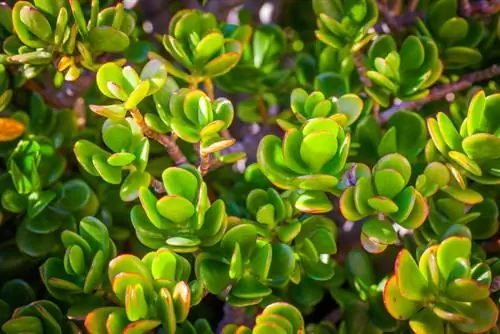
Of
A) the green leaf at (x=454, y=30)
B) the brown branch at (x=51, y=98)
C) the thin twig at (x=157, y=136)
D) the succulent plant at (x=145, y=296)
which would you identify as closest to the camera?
the succulent plant at (x=145, y=296)

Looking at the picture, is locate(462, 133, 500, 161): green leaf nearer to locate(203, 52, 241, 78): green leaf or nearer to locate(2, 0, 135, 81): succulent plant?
locate(203, 52, 241, 78): green leaf

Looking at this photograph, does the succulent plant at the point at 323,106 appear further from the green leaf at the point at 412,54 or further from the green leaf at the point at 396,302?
the green leaf at the point at 396,302

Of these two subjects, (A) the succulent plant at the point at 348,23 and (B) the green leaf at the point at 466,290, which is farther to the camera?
(A) the succulent plant at the point at 348,23

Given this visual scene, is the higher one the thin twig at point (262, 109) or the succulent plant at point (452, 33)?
the succulent plant at point (452, 33)

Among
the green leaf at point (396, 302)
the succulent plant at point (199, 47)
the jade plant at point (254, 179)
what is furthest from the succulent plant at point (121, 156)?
the green leaf at point (396, 302)

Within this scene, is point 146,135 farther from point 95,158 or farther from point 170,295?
A: point 170,295

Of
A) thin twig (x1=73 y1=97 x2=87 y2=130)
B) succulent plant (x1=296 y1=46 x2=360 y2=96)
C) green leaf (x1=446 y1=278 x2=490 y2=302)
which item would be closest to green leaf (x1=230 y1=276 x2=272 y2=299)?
green leaf (x1=446 y1=278 x2=490 y2=302)

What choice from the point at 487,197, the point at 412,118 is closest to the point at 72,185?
the point at 412,118
